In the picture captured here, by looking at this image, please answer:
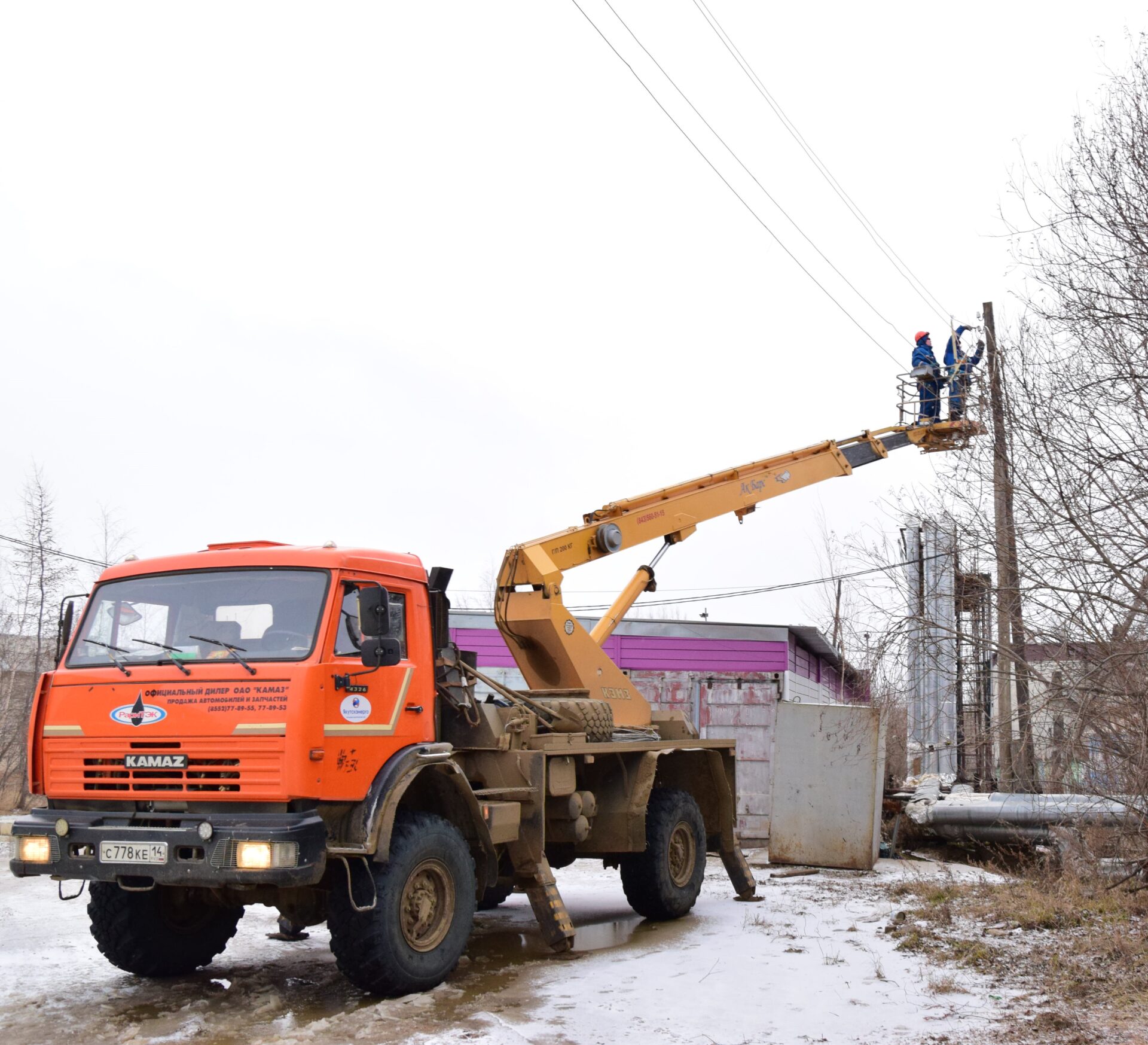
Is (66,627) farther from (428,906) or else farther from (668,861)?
(668,861)

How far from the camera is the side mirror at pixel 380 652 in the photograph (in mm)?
7031

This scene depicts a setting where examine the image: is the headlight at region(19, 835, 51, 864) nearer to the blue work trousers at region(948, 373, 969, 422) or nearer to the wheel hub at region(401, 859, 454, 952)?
the wheel hub at region(401, 859, 454, 952)

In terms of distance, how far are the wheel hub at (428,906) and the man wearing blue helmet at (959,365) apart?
607 cm

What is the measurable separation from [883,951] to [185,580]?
18.2 feet

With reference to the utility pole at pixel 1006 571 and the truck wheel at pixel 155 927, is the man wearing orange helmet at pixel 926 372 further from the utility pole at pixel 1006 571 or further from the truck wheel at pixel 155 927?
the truck wheel at pixel 155 927

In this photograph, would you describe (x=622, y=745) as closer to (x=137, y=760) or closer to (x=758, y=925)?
(x=758, y=925)

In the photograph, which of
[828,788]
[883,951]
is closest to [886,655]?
[828,788]

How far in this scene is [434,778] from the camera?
7.84 m

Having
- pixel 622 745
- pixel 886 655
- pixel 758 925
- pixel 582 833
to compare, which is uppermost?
pixel 886 655

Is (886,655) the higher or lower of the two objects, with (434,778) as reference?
higher

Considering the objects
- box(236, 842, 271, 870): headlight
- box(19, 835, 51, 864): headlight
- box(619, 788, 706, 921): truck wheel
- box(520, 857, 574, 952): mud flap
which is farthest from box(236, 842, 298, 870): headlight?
box(619, 788, 706, 921): truck wheel

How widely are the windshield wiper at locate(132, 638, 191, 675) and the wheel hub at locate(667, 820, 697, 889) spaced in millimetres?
5133

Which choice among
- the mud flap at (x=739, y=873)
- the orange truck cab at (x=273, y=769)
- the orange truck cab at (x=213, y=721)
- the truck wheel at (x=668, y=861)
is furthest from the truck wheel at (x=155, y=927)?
the mud flap at (x=739, y=873)

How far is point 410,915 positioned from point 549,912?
1.59m
